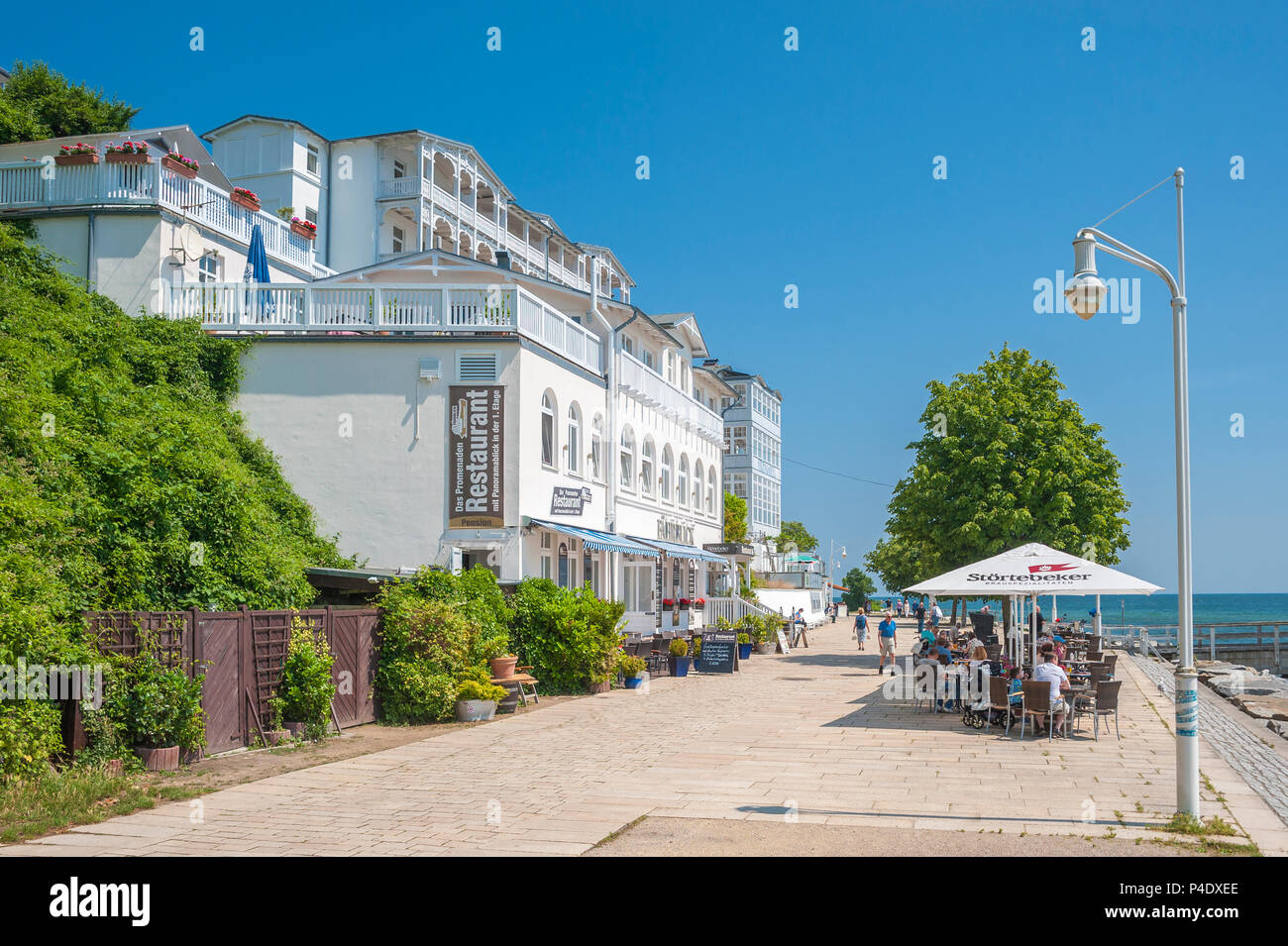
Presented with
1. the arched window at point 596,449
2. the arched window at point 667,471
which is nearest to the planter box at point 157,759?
the arched window at point 596,449

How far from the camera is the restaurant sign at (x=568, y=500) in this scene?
925 inches

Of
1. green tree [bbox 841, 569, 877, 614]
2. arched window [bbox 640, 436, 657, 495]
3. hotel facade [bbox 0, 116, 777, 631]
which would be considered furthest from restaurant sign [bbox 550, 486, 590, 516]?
green tree [bbox 841, 569, 877, 614]

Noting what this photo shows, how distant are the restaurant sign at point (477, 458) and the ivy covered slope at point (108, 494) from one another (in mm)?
2968

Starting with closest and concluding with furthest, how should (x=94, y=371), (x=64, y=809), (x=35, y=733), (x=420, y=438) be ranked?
(x=64, y=809) < (x=35, y=733) < (x=94, y=371) < (x=420, y=438)

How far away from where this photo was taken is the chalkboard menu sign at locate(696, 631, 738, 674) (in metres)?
28.0

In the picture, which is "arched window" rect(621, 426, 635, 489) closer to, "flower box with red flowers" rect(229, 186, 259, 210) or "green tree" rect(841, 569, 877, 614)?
"flower box with red flowers" rect(229, 186, 259, 210)

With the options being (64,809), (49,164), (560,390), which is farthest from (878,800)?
(49,164)

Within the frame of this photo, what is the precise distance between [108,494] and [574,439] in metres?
13.3

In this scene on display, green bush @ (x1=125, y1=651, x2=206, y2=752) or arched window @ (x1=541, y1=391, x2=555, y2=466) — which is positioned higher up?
arched window @ (x1=541, y1=391, x2=555, y2=466)

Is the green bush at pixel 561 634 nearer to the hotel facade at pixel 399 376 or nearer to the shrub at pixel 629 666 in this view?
the hotel facade at pixel 399 376

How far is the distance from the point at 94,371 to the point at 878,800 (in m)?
13.4

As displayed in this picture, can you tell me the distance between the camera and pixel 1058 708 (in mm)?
15398

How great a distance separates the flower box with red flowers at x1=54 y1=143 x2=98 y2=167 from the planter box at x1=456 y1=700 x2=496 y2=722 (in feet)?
49.3
